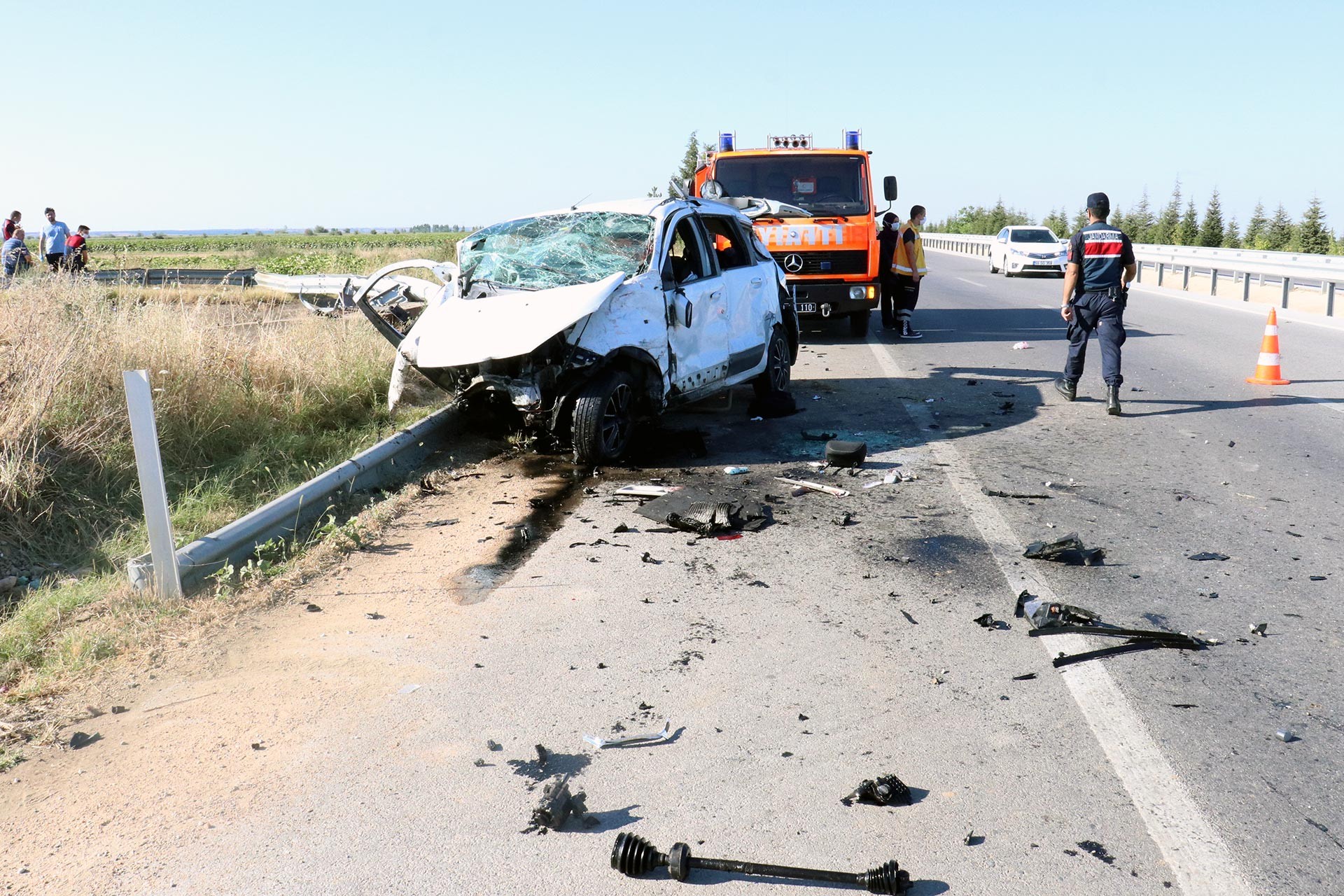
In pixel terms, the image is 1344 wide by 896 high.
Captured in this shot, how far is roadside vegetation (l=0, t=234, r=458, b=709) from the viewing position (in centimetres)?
502

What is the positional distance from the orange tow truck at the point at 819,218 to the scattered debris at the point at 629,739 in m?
10.8

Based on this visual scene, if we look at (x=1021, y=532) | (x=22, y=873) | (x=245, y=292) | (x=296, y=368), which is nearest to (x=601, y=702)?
(x=22, y=873)

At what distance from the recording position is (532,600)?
517 centimetres

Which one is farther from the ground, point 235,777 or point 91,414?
point 91,414

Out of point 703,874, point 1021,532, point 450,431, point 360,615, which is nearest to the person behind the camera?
point 703,874

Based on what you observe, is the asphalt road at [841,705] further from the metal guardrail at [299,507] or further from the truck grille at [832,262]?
the truck grille at [832,262]

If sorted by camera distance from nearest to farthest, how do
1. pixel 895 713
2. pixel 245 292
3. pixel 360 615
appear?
pixel 895 713 < pixel 360 615 < pixel 245 292

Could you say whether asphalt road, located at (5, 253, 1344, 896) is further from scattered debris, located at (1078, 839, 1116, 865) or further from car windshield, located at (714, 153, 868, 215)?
car windshield, located at (714, 153, 868, 215)

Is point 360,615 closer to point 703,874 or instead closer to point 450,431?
point 703,874

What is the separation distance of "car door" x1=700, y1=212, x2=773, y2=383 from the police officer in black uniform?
108 inches

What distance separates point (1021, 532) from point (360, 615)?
11.9ft

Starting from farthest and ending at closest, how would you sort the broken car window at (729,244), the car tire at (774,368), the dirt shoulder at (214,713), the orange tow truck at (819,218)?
the orange tow truck at (819,218) → the car tire at (774,368) → the broken car window at (729,244) → the dirt shoulder at (214,713)

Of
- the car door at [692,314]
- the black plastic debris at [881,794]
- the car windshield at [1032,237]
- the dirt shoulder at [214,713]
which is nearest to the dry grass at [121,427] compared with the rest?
the dirt shoulder at [214,713]

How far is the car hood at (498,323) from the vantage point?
285 inches
